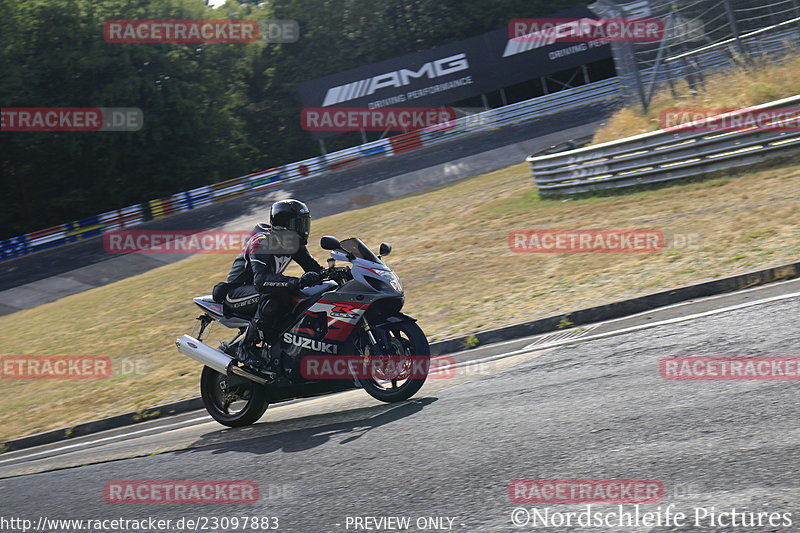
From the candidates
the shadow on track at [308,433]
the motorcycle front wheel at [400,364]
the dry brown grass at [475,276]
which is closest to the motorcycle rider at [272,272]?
the shadow on track at [308,433]

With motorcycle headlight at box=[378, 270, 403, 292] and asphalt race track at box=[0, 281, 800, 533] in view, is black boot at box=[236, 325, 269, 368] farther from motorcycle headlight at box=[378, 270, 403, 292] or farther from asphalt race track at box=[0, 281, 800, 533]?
motorcycle headlight at box=[378, 270, 403, 292]

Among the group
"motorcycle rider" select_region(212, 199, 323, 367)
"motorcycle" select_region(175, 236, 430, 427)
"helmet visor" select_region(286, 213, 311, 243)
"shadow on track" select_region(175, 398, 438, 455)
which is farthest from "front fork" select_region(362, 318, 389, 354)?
"helmet visor" select_region(286, 213, 311, 243)

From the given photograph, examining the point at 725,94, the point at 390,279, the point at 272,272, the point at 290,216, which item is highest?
the point at 290,216

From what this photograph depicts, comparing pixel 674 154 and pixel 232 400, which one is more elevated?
pixel 674 154

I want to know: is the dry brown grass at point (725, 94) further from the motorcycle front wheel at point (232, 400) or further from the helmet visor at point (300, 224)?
the motorcycle front wheel at point (232, 400)

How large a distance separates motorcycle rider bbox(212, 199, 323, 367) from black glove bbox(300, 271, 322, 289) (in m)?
0.05

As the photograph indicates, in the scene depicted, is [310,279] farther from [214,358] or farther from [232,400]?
[232,400]

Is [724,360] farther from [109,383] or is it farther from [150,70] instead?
[150,70]

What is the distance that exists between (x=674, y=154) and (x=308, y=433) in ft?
32.9

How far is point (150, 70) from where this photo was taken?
134ft

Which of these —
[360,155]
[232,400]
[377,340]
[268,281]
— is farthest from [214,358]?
[360,155]

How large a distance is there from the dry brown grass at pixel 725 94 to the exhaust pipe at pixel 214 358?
38.0ft

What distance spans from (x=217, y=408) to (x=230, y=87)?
138ft

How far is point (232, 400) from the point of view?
8.10 metres
